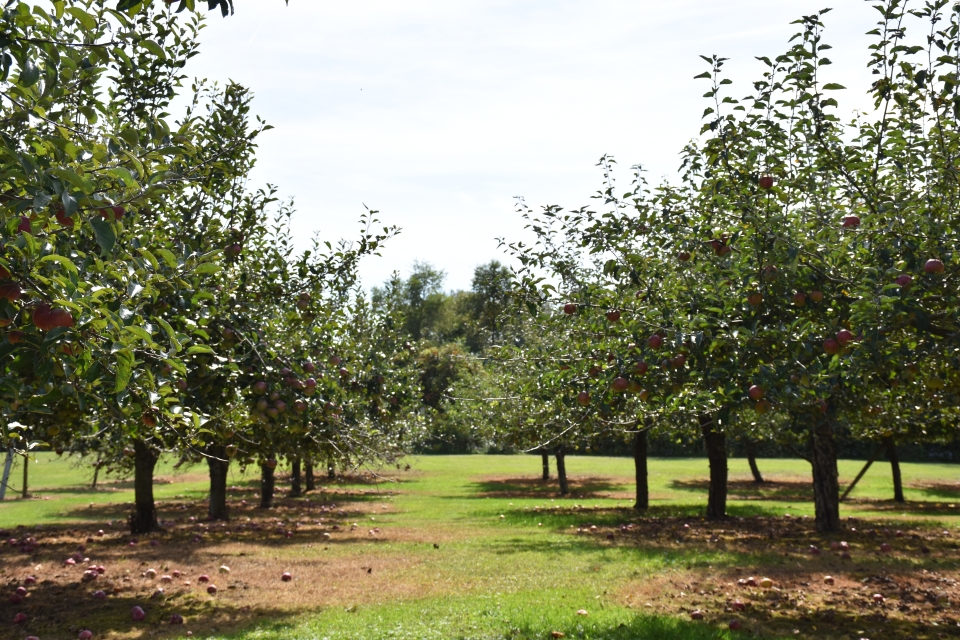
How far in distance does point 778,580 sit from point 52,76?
368 inches

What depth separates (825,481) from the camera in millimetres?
14305

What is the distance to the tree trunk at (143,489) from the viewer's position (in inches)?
551

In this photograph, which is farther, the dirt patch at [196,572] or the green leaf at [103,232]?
the dirt patch at [196,572]

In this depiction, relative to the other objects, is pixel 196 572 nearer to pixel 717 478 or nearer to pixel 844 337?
pixel 844 337

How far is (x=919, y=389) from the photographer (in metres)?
9.32

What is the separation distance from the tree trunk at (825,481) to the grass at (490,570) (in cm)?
42

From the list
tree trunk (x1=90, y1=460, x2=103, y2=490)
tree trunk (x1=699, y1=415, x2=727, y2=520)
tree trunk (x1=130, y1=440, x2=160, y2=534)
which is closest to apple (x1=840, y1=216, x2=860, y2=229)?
tree trunk (x1=130, y1=440, x2=160, y2=534)

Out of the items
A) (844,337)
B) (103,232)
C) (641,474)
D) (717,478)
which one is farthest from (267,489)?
(103,232)

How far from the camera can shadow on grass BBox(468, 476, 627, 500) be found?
27.5 meters

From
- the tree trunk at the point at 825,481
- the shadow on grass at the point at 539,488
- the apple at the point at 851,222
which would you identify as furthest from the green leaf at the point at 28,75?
the shadow on grass at the point at 539,488

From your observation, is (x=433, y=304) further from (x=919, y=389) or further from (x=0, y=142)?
(x=0, y=142)

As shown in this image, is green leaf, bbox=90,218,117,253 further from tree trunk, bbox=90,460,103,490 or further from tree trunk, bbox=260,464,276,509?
tree trunk, bbox=260,464,276,509

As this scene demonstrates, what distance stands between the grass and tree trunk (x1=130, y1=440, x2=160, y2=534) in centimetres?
37

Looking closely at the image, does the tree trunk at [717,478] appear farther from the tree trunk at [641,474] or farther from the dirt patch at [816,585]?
the tree trunk at [641,474]
